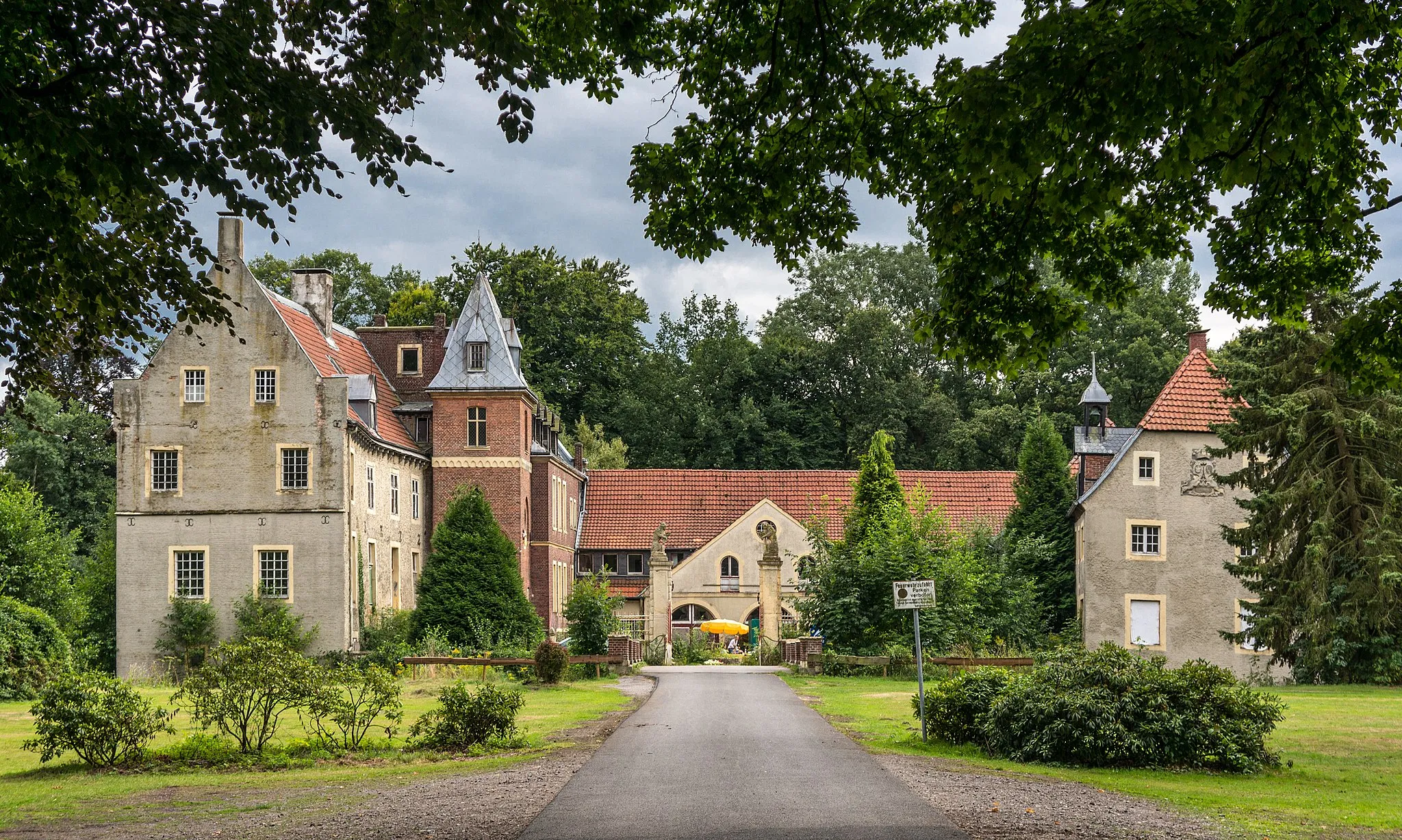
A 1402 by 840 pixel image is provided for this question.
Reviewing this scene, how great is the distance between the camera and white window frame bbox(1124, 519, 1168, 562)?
40.0 m

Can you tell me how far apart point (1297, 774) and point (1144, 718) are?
1758mm

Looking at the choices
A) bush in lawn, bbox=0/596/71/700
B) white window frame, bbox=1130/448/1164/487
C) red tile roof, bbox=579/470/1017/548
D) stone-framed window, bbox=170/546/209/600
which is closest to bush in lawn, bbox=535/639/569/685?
bush in lawn, bbox=0/596/71/700

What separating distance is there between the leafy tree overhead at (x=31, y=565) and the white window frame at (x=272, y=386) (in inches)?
260

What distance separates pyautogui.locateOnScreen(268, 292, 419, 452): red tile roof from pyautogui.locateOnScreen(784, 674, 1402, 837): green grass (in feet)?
70.6

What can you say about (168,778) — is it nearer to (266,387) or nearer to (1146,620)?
(266,387)

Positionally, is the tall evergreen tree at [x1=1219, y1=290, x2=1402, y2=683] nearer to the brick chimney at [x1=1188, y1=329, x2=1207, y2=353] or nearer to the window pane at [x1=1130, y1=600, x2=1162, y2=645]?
the window pane at [x1=1130, y1=600, x2=1162, y2=645]

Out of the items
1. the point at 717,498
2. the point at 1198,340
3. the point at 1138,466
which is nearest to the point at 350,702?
the point at 1138,466

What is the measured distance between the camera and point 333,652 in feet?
120

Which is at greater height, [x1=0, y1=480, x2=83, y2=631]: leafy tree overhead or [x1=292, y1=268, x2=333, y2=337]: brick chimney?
[x1=292, y1=268, x2=333, y2=337]: brick chimney

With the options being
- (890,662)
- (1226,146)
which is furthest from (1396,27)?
(890,662)

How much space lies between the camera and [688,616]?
5056cm

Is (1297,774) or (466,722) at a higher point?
(466,722)

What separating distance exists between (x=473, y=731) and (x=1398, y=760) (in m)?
11.8

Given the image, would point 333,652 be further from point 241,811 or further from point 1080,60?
point 1080,60
